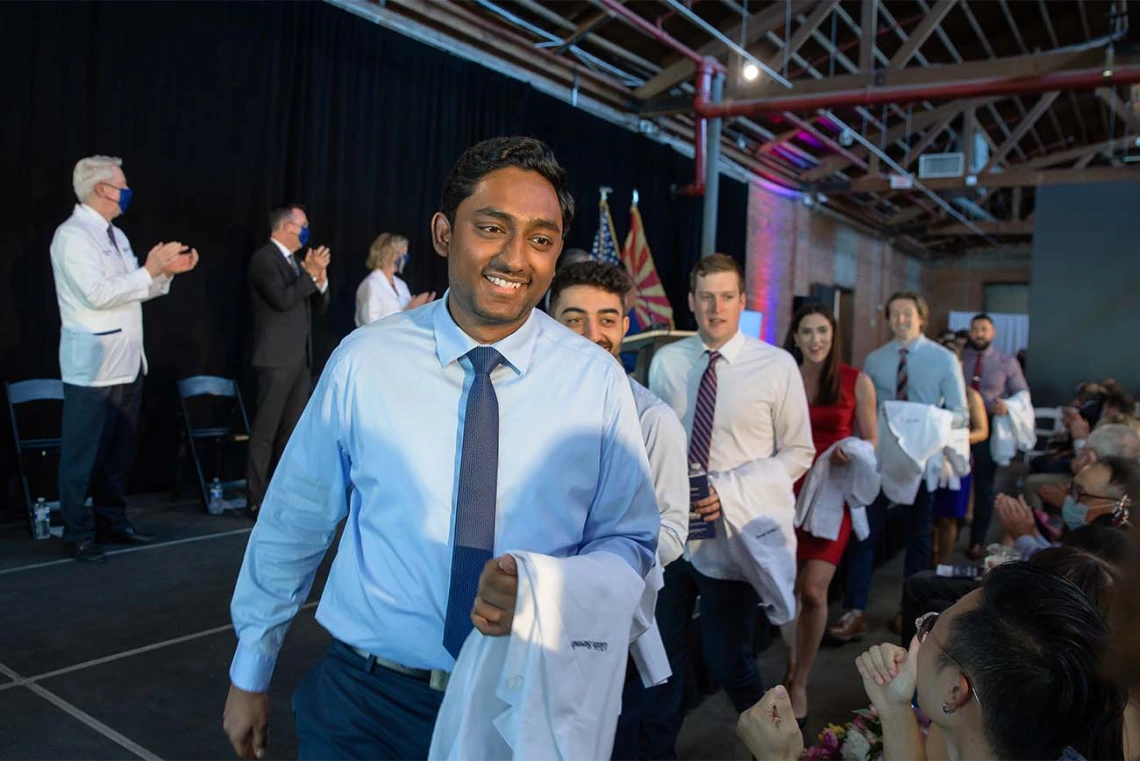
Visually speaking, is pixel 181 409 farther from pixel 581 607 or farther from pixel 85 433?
pixel 581 607

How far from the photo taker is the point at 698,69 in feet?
31.3

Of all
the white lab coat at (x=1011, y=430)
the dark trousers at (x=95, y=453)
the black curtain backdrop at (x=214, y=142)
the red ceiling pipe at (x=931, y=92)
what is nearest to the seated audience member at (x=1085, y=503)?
the white lab coat at (x=1011, y=430)

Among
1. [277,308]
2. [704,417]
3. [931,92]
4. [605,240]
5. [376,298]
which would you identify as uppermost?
[931,92]

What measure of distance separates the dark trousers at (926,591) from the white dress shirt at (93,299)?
3541 millimetres

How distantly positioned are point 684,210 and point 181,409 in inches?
282

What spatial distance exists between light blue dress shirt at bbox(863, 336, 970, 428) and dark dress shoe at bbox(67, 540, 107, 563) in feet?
12.4

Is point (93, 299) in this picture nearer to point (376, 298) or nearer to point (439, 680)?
point (376, 298)

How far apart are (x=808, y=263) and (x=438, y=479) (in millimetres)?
14808

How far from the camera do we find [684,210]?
36.3 ft

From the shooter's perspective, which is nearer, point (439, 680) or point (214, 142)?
point (439, 680)

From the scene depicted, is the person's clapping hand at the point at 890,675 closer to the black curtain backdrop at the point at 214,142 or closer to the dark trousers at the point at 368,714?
the dark trousers at the point at 368,714

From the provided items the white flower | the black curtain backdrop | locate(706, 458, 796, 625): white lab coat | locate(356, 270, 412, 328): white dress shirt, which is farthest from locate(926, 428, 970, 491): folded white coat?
the black curtain backdrop

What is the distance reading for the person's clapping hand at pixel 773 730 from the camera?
1.45 meters

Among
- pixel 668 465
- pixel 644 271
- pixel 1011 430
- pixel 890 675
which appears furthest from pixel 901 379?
pixel 644 271
